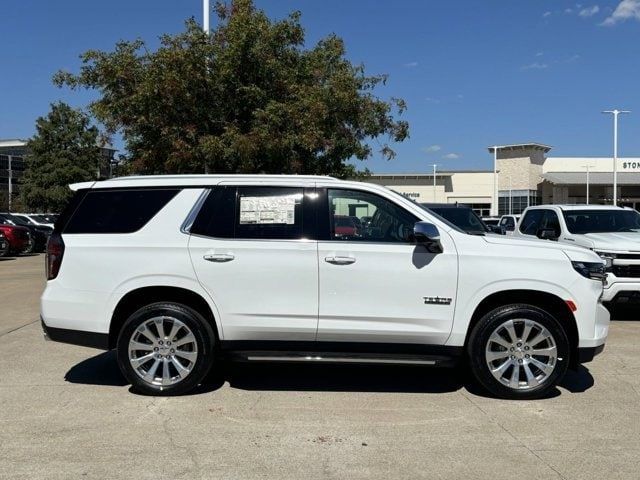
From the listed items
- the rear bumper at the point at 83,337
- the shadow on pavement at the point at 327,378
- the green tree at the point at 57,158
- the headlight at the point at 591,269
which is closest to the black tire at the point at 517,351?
the shadow on pavement at the point at 327,378

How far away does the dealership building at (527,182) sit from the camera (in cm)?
6869

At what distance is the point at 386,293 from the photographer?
5355 millimetres

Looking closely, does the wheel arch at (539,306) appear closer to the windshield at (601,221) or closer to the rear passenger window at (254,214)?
the rear passenger window at (254,214)

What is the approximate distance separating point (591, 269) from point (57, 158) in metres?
50.4

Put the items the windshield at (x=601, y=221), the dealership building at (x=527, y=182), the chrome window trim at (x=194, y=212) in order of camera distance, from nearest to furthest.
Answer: the chrome window trim at (x=194, y=212), the windshield at (x=601, y=221), the dealership building at (x=527, y=182)

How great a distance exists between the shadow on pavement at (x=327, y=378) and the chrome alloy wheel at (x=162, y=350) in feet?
0.99

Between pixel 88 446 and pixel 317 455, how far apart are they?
1.66 meters

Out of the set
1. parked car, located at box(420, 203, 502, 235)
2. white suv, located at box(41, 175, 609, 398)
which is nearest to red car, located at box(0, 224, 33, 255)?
parked car, located at box(420, 203, 502, 235)

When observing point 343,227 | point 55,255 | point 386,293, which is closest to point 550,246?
point 386,293

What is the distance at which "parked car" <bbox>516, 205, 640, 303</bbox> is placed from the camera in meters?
9.05

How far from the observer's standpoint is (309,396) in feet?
18.5

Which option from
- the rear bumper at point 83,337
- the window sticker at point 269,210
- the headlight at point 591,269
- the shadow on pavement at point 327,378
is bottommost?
the shadow on pavement at point 327,378

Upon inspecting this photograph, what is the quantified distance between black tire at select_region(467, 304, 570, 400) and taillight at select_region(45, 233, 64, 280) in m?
3.76

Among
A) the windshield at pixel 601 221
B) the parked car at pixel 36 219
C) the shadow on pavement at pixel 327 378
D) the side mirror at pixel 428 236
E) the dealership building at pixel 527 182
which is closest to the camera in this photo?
the side mirror at pixel 428 236
